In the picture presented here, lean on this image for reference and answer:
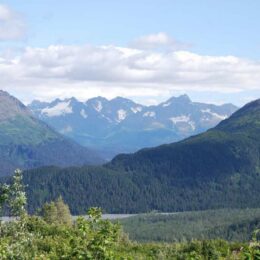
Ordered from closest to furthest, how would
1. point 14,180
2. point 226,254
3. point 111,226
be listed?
point 111,226, point 14,180, point 226,254

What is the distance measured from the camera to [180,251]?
94.6m

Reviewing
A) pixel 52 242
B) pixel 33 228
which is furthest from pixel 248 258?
pixel 33 228

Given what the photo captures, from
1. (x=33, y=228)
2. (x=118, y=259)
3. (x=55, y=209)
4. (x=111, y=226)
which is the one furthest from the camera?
(x=55, y=209)

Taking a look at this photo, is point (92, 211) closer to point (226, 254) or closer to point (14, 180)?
point (14, 180)

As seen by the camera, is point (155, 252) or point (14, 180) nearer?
point (14, 180)

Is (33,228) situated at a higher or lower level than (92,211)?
lower

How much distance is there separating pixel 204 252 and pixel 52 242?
77.4 feet

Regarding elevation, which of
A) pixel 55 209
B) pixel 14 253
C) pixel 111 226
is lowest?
pixel 55 209

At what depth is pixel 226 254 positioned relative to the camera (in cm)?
9069

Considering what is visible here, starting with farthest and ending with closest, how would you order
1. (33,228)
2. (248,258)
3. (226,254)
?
(33,228) → (226,254) → (248,258)

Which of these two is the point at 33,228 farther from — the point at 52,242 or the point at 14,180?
the point at 14,180

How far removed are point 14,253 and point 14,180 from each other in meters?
7.82

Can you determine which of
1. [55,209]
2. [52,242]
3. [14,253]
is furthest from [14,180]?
[55,209]

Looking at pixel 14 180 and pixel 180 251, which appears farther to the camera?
pixel 180 251
